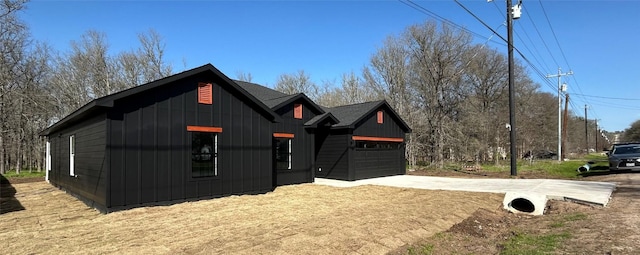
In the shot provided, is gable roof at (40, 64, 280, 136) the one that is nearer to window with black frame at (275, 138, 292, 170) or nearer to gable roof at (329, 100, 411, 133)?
window with black frame at (275, 138, 292, 170)

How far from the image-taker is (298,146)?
14.6 metres

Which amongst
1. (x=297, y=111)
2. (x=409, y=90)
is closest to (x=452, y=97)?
(x=409, y=90)

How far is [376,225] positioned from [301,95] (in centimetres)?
897

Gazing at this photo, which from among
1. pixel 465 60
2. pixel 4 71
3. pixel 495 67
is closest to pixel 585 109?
pixel 495 67

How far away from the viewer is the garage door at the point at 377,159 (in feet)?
53.2

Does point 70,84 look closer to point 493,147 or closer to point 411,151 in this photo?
point 411,151

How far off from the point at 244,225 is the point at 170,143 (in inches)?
146

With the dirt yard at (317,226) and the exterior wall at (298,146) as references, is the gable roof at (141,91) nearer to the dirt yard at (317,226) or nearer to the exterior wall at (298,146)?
the dirt yard at (317,226)

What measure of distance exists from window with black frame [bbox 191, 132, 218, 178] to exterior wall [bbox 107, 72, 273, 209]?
132 millimetres

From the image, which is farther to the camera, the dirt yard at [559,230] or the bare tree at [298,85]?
the bare tree at [298,85]

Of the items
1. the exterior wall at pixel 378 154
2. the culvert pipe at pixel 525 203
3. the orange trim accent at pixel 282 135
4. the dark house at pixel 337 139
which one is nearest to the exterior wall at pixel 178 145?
the orange trim accent at pixel 282 135

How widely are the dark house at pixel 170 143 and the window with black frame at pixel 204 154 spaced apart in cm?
3

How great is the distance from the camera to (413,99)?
2945 centimetres

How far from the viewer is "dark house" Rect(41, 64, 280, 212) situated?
811cm
